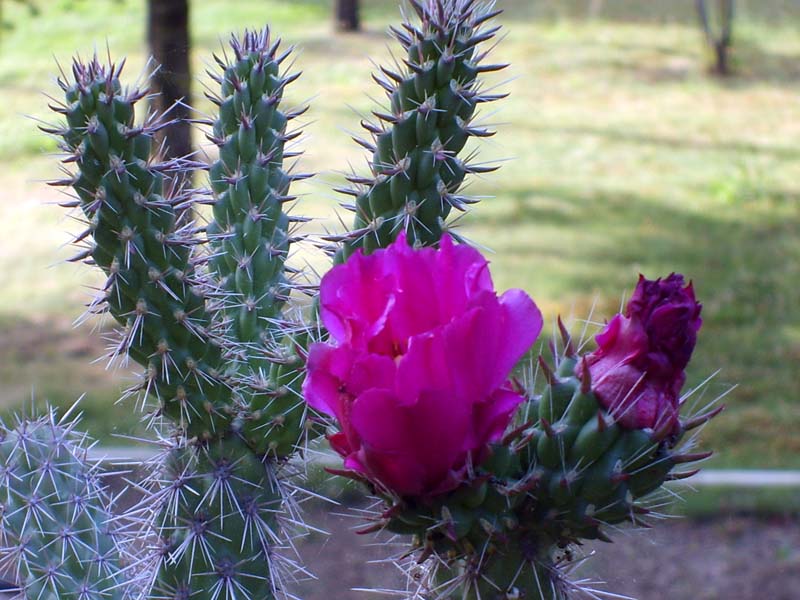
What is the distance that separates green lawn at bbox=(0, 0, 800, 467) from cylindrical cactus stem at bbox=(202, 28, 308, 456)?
2.37m

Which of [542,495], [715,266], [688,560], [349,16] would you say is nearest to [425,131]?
[542,495]

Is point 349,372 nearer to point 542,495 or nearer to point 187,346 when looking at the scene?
point 542,495

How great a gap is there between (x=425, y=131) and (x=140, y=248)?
1.07 feet

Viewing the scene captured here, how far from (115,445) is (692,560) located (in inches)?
89.7

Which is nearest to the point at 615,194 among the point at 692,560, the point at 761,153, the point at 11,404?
the point at 761,153

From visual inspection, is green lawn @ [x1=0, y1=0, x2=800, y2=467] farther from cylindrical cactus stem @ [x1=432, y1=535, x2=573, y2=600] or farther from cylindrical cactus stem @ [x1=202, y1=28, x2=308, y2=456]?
cylindrical cactus stem @ [x1=432, y1=535, x2=573, y2=600]

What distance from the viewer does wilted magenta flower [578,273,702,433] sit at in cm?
84

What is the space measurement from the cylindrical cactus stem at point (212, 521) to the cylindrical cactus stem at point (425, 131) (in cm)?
29

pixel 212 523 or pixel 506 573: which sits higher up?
pixel 506 573

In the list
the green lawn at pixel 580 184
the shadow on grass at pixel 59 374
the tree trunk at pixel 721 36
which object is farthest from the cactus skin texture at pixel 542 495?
the tree trunk at pixel 721 36

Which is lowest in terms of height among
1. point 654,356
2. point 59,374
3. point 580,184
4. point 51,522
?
point 59,374

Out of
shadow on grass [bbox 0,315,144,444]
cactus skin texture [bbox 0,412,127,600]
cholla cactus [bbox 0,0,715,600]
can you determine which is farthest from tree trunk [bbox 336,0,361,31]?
cactus skin texture [bbox 0,412,127,600]

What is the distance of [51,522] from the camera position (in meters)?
1.29

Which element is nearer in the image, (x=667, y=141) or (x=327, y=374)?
→ (x=327, y=374)
